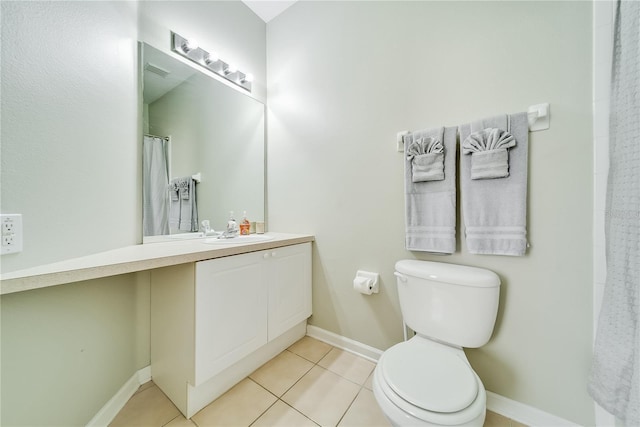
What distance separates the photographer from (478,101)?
1155 mm

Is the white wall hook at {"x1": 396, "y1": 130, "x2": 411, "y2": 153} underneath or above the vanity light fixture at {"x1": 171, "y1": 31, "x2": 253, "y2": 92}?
underneath

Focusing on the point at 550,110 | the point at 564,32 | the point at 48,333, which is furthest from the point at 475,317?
the point at 48,333

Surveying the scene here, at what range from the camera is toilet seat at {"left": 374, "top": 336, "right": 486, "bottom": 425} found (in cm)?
71

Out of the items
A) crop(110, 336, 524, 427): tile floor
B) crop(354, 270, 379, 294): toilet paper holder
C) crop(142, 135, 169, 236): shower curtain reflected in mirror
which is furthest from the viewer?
crop(354, 270, 379, 294): toilet paper holder

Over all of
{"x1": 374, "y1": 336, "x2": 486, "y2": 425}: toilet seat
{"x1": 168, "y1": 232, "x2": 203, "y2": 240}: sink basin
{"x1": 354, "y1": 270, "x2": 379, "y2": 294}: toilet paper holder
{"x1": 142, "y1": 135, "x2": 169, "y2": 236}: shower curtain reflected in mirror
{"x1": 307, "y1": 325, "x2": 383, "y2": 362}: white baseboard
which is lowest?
{"x1": 307, "y1": 325, "x2": 383, "y2": 362}: white baseboard

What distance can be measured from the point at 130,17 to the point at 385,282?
2.18 m

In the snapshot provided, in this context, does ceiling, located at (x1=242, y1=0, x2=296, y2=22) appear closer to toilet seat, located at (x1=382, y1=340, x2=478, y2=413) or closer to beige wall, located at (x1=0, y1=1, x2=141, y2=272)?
beige wall, located at (x1=0, y1=1, x2=141, y2=272)

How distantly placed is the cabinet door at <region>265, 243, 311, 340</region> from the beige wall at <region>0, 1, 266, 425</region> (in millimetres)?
726

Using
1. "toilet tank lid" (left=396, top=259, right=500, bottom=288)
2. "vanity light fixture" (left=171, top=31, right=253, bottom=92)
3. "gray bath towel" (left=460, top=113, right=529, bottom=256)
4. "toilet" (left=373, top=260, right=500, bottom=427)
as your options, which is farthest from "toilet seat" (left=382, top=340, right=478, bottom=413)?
"vanity light fixture" (left=171, top=31, right=253, bottom=92)

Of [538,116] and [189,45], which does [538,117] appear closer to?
[538,116]

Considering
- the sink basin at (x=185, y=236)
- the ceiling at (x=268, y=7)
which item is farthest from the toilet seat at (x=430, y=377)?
the ceiling at (x=268, y=7)

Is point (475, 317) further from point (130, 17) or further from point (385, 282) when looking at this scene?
point (130, 17)

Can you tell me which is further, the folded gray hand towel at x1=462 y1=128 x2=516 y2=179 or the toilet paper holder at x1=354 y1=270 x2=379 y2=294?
the toilet paper holder at x1=354 y1=270 x2=379 y2=294

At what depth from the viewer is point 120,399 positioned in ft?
3.74
